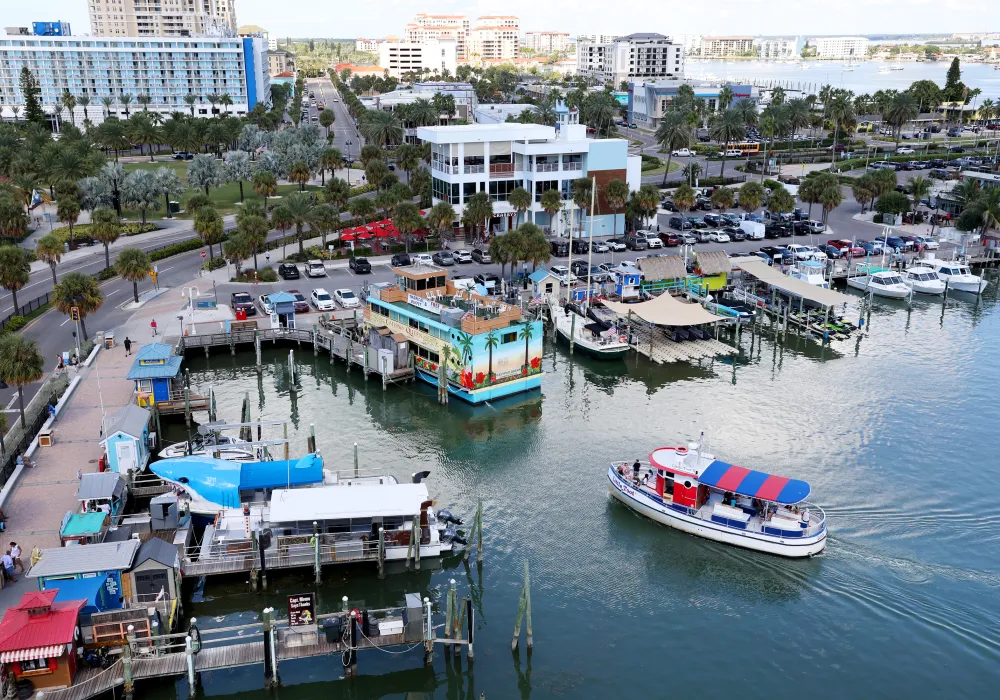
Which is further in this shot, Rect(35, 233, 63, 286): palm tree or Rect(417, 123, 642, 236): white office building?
Rect(417, 123, 642, 236): white office building

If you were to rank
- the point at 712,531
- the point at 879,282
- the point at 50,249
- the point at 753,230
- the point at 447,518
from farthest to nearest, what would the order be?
1. the point at 753,230
2. the point at 879,282
3. the point at 50,249
4. the point at 447,518
5. the point at 712,531

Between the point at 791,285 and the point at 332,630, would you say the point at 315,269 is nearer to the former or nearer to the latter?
the point at 791,285

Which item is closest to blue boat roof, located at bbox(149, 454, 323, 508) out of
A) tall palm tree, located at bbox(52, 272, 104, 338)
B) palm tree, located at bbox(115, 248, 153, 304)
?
tall palm tree, located at bbox(52, 272, 104, 338)

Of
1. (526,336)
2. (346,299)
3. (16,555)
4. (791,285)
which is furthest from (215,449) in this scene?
(791,285)

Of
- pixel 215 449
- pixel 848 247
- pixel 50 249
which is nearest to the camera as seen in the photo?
pixel 215 449

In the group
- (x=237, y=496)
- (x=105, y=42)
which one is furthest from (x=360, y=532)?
(x=105, y=42)

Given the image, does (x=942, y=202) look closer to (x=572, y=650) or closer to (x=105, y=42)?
(x=572, y=650)

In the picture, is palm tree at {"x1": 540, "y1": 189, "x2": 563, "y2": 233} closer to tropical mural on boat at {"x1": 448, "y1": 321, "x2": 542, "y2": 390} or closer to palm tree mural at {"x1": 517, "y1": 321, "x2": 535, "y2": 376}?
tropical mural on boat at {"x1": 448, "y1": 321, "x2": 542, "y2": 390}

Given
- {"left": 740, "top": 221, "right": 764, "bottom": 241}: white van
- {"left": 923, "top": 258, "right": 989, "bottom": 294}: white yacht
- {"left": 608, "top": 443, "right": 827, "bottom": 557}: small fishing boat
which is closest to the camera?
{"left": 608, "top": 443, "right": 827, "bottom": 557}: small fishing boat
